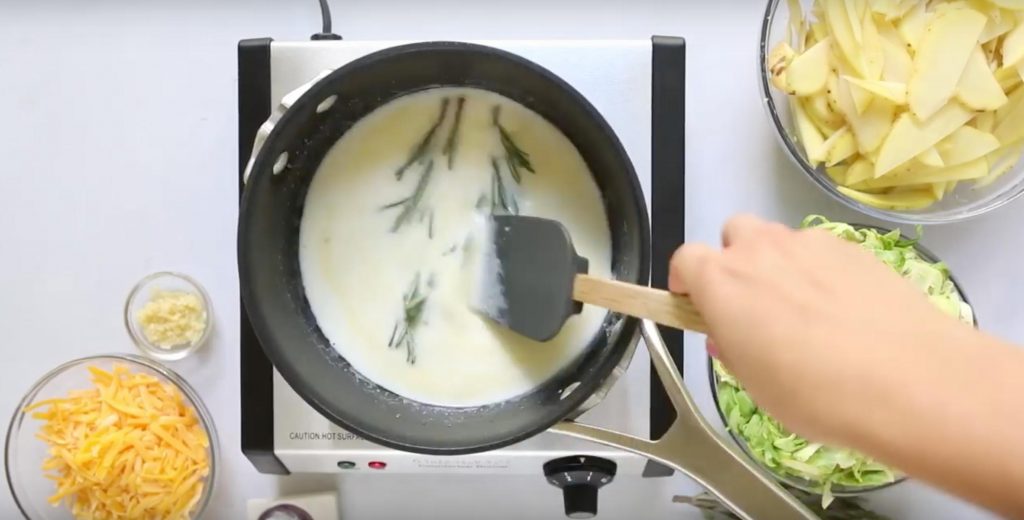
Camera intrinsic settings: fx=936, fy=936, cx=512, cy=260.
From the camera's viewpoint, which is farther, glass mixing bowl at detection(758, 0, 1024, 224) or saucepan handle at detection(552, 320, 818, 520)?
glass mixing bowl at detection(758, 0, 1024, 224)

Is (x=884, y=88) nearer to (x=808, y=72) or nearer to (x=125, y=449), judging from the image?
(x=808, y=72)

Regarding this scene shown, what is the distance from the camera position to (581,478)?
2.68 ft

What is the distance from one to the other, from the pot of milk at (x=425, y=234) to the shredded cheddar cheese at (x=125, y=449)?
19cm

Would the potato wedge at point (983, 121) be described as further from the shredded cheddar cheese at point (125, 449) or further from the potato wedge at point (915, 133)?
the shredded cheddar cheese at point (125, 449)

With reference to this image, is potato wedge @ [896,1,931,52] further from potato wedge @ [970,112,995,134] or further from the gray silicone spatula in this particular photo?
the gray silicone spatula

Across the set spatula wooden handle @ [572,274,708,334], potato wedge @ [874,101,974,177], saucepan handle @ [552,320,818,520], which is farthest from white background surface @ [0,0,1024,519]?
spatula wooden handle @ [572,274,708,334]

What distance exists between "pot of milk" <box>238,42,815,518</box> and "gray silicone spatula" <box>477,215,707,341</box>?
0.04 m

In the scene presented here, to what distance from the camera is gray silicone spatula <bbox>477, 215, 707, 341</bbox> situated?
57 cm

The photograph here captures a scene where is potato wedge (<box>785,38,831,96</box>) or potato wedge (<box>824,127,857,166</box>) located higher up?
potato wedge (<box>785,38,831,96</box>)

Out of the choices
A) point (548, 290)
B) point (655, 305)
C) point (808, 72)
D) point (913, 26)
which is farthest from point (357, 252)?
point (913, 26)

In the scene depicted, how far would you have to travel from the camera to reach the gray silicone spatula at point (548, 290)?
0.57 meters

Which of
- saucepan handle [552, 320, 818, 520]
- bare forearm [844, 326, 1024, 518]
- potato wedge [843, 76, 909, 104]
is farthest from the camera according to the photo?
potato wedge [843, 76, 909, 104]

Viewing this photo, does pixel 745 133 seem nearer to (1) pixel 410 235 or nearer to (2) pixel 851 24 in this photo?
(2) pixel 851 24

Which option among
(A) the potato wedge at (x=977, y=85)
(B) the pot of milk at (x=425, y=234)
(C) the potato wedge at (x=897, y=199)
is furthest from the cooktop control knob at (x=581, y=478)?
(A) the potato wedge at (x=977, y=85)
